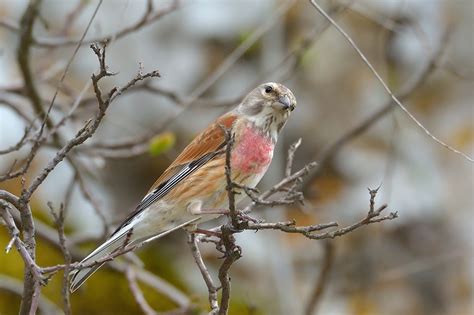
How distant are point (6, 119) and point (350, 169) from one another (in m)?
3.25

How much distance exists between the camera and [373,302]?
7.91m

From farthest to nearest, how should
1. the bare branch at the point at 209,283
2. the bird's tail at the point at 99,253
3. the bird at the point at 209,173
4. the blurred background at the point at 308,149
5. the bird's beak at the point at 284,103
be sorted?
the blurred background at the point at 308,149 < the bird's beak at the point at 284,103 < the bird at the point at 209,173 < the bird's tail at the point at 99,253 < the bare branch at the point at 209,283

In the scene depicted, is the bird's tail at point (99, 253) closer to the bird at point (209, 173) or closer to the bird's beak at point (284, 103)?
the bird at point (209, 173)

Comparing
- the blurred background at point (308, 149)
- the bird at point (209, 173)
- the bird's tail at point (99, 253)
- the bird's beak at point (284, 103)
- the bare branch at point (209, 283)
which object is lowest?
the bare branch at point (209, 283)

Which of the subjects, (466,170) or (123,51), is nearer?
(466,170)

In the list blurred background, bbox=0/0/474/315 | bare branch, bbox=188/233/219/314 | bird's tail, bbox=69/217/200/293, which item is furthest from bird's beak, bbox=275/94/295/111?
blurred background, bbox=0/0/474/315

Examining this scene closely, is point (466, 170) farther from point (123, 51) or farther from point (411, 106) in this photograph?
point (123, 51)

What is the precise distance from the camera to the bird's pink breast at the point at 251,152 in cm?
484

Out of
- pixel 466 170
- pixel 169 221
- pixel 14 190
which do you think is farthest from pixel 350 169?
pixel 169 221

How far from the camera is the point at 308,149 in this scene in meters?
8.69

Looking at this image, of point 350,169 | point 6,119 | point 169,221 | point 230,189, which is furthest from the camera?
point 350,169

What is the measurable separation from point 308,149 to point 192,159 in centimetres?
361

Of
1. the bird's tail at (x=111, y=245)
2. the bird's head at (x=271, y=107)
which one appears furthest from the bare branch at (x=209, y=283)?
the bird's head at (x=271, y=107)

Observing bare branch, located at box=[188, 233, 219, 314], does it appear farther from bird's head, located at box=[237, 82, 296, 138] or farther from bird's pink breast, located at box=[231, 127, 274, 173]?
bird's head, located at box=[237, 82, 296, 138]
